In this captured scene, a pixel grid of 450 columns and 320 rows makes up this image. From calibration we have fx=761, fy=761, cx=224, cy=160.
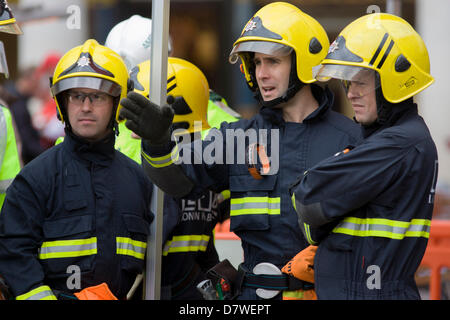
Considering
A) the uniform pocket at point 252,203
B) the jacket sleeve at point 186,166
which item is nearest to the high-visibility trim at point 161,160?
the jacket sleeve at point 186,166

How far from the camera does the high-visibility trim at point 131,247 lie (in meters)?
3.58

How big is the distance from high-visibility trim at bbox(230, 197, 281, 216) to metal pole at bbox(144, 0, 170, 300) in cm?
46

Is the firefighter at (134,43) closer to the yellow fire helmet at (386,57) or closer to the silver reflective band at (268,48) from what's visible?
the silver reflective band at (268,48)

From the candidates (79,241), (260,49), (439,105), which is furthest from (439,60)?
(79,241)

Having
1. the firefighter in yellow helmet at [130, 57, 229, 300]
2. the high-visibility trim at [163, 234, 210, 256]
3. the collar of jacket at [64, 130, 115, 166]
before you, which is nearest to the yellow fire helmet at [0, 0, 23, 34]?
the collar of jacket at [64, 130, 115, 166]

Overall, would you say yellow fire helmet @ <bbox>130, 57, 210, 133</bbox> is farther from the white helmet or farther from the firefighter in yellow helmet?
the white helmet

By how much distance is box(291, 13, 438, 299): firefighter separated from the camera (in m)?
3.03

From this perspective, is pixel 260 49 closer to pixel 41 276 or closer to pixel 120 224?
pixel 120 224

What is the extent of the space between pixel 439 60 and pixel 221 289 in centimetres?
584

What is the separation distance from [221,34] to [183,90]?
4.91 m

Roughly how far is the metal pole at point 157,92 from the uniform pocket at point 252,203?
1.44 feet

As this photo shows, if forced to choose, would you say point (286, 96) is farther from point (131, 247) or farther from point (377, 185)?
point (131, 247)

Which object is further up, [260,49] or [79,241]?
[260,49]
